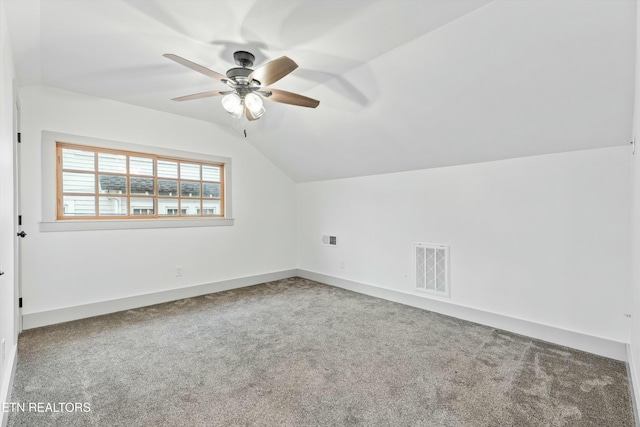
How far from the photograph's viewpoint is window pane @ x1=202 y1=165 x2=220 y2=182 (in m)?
4.42

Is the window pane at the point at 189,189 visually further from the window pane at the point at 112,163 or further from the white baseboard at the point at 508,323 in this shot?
the white baseboard at the point at 508,323

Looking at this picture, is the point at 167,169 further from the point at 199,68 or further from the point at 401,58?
the point at 401,58

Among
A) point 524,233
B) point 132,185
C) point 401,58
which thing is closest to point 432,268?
point 524,233

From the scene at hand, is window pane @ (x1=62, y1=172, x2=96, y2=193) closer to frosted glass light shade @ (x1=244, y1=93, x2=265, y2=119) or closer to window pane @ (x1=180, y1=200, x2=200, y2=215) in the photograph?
window pane @ (x1=180, y1=200, x2=200, y2=215)

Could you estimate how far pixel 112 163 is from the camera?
3.61 metres

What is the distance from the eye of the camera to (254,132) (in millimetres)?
4414

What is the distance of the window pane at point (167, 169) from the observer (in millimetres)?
3990

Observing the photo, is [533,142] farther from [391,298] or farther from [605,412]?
[391,298]

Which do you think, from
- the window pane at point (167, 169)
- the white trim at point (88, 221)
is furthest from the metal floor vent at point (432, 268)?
the window pane at point (167, 169)

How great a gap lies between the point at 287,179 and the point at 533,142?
360cm

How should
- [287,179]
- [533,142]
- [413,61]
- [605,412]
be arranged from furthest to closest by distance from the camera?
[287,179], [533,142], [413,61], [605,412]

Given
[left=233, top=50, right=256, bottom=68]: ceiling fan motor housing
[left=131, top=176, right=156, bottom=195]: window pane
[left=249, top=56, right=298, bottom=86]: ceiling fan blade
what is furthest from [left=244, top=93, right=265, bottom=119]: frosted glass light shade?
[left=131, top=176, right=156, bottom=195]: window pane

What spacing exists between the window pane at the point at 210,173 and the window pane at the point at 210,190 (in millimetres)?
88

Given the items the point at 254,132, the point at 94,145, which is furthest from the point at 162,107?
the point at 254,132
